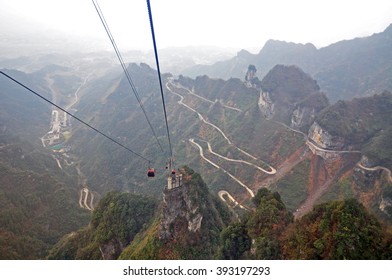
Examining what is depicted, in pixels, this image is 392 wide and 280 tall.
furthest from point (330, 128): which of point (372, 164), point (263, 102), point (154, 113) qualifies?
point (154, 113)

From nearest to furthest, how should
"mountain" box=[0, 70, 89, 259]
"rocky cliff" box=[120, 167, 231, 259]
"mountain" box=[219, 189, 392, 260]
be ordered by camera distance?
"mountain" box=[219, 189, 392, 260] < "rocky cliff" box=[120, 167, 231, 259] < "mountain" box=[0, 70, 89, 259]

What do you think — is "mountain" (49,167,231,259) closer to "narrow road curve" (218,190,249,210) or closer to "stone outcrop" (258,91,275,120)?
"narrow road curve" (218,190,249,210)

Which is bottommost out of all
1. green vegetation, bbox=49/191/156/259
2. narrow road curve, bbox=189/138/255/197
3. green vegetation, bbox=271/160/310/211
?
narrow road curve, bbox=189/138/255/197

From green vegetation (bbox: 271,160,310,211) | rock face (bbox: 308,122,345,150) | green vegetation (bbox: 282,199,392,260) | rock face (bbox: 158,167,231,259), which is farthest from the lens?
rock face (bbox: 308,122,345,150)

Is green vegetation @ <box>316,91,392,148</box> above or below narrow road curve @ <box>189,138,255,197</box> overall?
above

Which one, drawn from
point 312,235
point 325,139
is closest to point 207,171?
point 325,139

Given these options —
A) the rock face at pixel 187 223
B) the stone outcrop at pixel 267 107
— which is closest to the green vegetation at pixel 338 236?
the rock face at pixel 187 223

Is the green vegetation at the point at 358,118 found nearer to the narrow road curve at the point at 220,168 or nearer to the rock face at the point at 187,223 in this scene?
the narrow road curve at the point at 220,168

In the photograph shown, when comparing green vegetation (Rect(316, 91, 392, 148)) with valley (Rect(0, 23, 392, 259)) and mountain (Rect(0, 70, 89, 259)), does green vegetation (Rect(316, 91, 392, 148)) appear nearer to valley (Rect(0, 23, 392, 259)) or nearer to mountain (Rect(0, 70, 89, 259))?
valley (Rect(0, 23, 392, 259))

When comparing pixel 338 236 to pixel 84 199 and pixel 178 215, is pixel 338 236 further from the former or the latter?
pixel 84 199

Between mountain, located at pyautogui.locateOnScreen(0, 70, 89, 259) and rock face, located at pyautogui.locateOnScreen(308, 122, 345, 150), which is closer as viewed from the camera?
mountain, located at pyautogui.locateOnScreen(0, 70, 89, 259)

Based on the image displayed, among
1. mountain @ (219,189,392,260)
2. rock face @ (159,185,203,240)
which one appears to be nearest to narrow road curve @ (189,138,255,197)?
rock face @ (159,185,203,240)

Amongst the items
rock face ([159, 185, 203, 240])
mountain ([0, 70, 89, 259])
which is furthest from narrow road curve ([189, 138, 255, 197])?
mountain ([0, 70, 89, 259])
